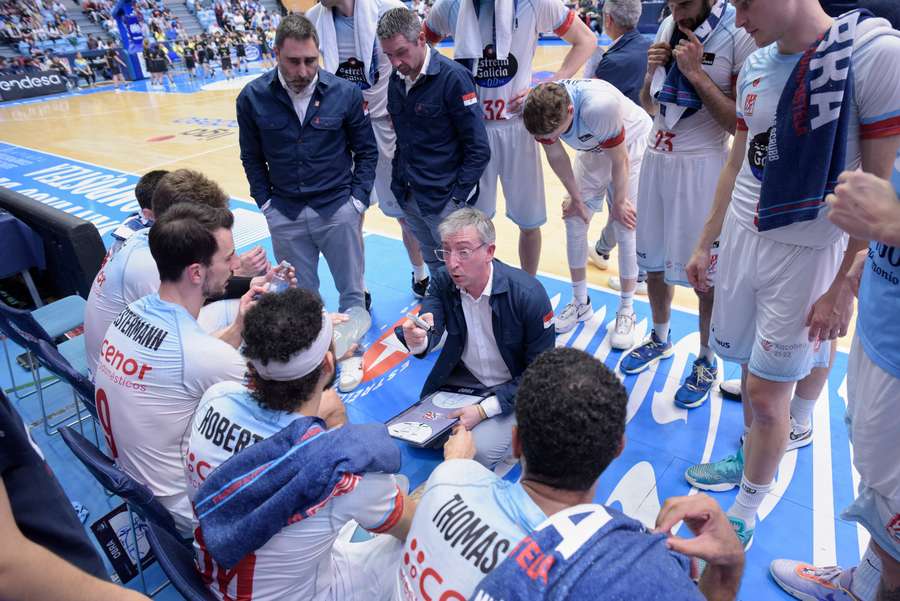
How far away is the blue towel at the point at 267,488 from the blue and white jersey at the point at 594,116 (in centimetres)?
274

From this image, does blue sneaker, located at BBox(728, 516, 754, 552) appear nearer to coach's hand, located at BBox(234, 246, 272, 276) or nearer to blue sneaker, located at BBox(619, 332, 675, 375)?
blue sneaker, located at BBox(619, 332, 675, 375)

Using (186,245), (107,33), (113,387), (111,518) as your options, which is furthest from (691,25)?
(107,33)

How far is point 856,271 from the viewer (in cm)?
193

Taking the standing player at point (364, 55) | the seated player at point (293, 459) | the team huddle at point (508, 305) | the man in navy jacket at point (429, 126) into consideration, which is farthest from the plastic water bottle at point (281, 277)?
the seated player at point (293, 459)

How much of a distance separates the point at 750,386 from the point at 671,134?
1.53m

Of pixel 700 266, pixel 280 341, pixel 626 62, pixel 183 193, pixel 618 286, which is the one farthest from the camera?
pixel 618 286

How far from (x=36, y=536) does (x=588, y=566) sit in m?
1.05

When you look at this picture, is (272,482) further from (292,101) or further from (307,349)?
(292,101)

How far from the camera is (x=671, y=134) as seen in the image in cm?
328

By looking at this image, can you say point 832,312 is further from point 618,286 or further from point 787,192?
point 618,286

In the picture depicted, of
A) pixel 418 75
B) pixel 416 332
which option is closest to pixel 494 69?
pixel 418 75

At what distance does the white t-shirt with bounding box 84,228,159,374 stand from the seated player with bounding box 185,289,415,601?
1.30m

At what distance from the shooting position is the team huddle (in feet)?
4.48

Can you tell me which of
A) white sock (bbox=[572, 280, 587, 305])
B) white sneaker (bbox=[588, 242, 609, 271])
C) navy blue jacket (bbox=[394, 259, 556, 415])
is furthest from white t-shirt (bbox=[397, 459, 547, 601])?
white sneaker (bbox=[588, 242, 609, 271])
